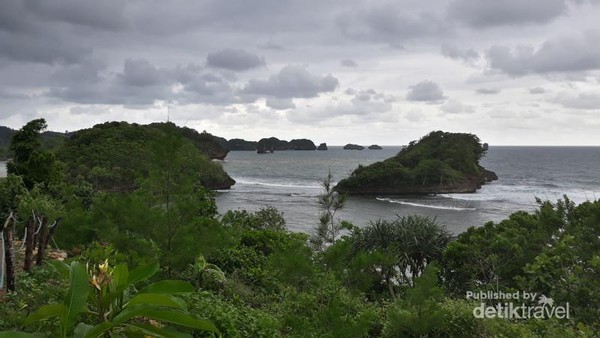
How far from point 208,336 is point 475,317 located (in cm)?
406

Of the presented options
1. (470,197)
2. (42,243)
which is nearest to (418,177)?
(470,197)

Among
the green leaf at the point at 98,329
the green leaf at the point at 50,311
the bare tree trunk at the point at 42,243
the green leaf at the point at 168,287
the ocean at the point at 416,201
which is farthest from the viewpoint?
the ocean at the point at 416,201

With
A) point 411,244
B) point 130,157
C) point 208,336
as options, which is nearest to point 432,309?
point 208,336

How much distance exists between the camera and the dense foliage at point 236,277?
90.6 inches

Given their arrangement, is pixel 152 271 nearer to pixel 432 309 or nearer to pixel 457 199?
pixel 432 309

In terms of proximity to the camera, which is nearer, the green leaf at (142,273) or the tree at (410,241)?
the green leaf at (142,273)

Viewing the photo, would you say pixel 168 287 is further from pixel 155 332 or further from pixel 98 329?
pixel 98 329

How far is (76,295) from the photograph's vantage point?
6.84ft

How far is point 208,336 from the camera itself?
4.95 m

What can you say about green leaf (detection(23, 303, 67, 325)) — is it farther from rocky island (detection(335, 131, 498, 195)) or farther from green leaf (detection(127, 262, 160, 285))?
rocky island (detection(335, 131, 498, 195))

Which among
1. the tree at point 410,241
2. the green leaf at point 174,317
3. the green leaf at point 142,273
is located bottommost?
the tree at point 410,241

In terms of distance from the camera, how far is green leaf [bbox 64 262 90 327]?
2.06m

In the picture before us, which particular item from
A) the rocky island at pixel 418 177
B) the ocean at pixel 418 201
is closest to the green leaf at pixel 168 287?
the ocean at pixel 418 201

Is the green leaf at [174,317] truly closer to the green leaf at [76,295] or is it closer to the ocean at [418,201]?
the green leaf at [76,295]
